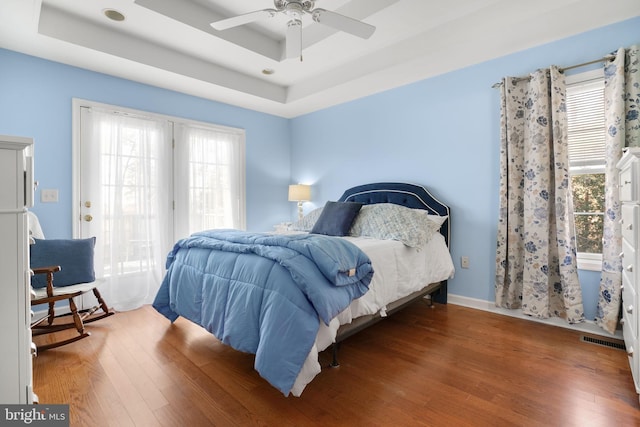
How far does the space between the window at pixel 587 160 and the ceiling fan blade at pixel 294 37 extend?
2184mm

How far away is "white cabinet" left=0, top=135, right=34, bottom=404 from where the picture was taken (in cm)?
106

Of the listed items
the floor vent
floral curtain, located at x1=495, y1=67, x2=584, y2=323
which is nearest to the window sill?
floral curtain, located at x1=495, y1=67, x2=584, y2=323

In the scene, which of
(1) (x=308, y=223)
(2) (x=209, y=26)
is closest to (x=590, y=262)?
(1) (x=308, y=223)

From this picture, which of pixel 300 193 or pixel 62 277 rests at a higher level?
pixel 300 193

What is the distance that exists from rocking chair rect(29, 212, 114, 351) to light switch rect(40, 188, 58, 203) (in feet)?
0.91

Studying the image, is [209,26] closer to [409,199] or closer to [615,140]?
[409,199]

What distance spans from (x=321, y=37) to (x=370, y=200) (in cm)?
178

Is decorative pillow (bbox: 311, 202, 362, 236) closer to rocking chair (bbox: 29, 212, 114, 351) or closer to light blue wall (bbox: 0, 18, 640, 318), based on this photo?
light blue wall (bbox: 0, 18, 640, 318)

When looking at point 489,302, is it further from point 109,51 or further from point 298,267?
point 109,51

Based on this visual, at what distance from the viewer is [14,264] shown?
108 centimetres

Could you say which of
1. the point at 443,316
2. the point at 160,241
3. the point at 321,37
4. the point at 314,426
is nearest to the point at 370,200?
the point at 443,316

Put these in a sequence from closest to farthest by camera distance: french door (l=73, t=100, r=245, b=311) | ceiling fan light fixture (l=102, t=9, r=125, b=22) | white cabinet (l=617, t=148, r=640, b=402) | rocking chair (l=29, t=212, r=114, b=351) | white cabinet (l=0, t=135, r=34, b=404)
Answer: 1. white cabinet (l=0, t=135, r=34, b=404)
2. white cabinet (l=617, t=148, r=640, b=402)
3. rocking chair (l=29, t=212, r=114, b=351)
4. ceiling fan light fixture (l=102, t=9, r=125, b=22)
5. french door (l=73, t=100, r=245, b=311)

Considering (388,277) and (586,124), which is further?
(586,124)

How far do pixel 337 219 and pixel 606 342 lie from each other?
225cm
